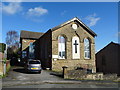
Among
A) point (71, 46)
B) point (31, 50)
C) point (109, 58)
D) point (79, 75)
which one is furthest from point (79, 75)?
point (31, 50)

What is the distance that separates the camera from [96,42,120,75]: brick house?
26188mm

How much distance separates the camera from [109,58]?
92.7 ft

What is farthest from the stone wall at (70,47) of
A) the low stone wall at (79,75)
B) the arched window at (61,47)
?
the low stone wall at (79,75)

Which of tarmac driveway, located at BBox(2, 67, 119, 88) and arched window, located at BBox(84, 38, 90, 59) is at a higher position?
arched window, located at BBox(84, 38, 90, 59)

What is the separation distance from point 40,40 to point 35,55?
10.5ft

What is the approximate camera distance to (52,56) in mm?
21625

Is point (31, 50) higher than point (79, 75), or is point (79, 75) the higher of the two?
point (31, 50)

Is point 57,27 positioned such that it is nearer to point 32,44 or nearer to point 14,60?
point 32,44

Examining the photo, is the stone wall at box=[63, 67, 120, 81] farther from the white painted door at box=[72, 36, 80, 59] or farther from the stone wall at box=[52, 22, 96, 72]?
the white painted door at box=[72, 36, 80, 59]

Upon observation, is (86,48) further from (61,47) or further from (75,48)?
(61,47)

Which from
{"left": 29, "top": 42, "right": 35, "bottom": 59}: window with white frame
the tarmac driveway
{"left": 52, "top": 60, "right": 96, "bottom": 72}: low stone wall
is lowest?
the tarmac driveway

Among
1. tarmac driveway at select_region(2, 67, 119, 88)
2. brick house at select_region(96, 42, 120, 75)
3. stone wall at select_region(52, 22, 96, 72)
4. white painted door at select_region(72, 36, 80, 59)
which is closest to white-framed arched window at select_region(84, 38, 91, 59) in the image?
stone wall at select_region(52, 22, 96, 72)

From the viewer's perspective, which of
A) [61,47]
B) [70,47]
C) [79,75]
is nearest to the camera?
[79,75]

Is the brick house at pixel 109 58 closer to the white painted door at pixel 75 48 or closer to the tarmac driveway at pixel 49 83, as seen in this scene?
the white painted door at pixel 75 48
